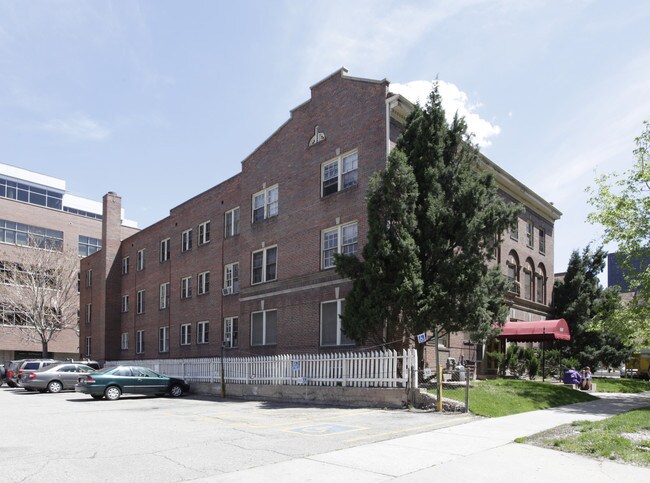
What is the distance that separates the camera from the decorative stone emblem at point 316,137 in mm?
25359

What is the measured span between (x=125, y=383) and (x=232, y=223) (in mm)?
11582

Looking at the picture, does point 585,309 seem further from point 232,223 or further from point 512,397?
point 232,223

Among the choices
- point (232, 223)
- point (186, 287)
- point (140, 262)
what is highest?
point (232, 223)

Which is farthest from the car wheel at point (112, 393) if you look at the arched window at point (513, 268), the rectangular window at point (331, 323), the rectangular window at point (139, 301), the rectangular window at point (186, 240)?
the arched window at point (513, 268)

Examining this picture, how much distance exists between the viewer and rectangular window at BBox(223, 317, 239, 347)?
3080 cm

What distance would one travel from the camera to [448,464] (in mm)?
Result: 9367

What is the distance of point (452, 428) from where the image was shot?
43.6ft

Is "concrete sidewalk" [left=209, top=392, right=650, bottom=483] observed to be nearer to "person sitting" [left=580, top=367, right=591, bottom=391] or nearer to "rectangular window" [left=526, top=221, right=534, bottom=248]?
"person sitting" [left=580, top=367, right=591, bottom=391]

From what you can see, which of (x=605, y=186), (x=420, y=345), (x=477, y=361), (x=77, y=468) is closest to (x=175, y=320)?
(x=477, y=361)

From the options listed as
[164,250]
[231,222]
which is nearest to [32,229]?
[164,250]

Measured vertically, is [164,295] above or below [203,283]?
below

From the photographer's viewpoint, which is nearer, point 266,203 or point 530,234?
point 266,203

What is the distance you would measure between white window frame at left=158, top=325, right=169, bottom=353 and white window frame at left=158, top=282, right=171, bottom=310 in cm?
142

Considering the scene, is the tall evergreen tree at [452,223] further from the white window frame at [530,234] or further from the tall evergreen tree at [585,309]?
the tall evergreen tree at [585,309]
